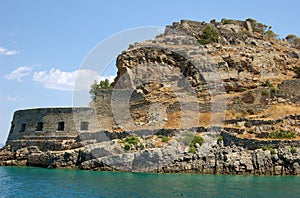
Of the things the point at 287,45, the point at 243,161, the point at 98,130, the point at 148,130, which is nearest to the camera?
the point at 243,161

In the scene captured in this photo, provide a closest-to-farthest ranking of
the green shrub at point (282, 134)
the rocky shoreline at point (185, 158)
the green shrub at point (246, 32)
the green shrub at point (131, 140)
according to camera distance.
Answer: the rocky shoreline at point (185, 158)
the green shrub at point (282, 134)
the green shrub at point (131, 140)
the green shrub at point (246, 32)

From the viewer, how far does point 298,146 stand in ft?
88.5

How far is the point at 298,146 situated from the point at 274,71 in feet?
56.0

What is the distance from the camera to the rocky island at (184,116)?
2753 cm

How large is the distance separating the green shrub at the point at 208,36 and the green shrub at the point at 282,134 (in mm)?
20287

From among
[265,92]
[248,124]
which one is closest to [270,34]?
[265,92]

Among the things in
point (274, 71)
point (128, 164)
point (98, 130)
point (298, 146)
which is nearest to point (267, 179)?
point (298, 146)

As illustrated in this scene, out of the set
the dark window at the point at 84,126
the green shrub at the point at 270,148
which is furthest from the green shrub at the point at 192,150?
the dark window at the point at 84,126

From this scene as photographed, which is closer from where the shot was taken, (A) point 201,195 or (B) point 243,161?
(A) point 201,195

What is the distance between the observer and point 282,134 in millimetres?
28625

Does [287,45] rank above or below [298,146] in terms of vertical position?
above

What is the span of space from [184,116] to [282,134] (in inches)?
353

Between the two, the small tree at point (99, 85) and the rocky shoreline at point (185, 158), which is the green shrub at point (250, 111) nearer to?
the rocky shoreline at point (185, 158)

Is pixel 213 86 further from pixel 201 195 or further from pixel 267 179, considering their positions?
pixel 201 195
